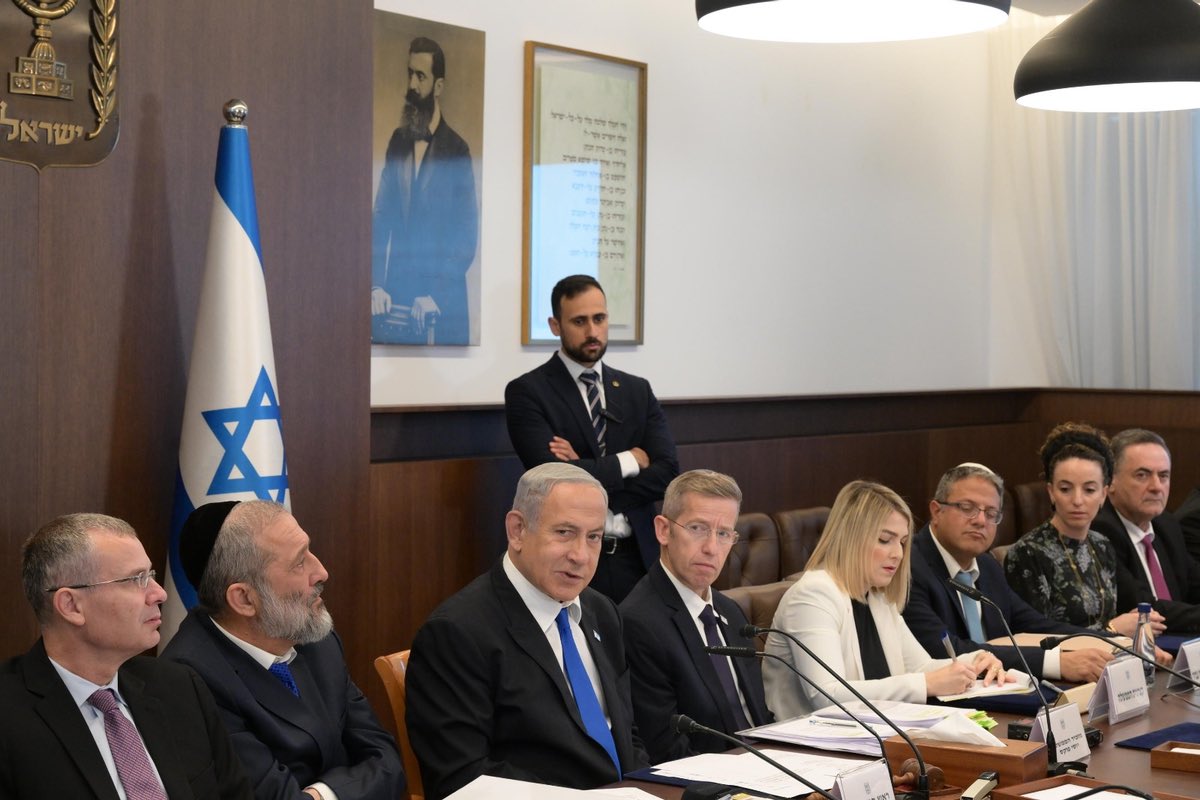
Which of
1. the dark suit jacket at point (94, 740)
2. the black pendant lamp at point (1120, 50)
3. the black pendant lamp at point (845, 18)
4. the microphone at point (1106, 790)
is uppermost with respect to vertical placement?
the black pendant lamp at point (1120, 50)

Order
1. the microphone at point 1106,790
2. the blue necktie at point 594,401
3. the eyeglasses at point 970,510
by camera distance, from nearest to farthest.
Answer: the microphone at point 1106,790
the eyeglasses at point 970,510
the blue necktie at point 594,401

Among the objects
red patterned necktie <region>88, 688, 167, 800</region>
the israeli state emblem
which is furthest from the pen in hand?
the israeli state emblem

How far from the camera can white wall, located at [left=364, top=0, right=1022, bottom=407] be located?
585 centimetres

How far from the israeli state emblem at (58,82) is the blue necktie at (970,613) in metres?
2.70

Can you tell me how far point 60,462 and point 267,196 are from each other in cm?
94

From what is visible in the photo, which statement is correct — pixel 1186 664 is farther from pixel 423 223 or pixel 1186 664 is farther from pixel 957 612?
pixel 423 223

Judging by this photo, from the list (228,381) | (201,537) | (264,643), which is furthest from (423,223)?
(264,643)

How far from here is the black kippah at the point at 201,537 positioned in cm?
299

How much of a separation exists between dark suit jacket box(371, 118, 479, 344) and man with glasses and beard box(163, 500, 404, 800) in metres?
2.45

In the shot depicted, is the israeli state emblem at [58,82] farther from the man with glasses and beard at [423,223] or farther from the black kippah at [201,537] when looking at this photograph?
the man with glasses and beard at [423,223]

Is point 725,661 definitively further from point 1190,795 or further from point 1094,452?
point 1094,452

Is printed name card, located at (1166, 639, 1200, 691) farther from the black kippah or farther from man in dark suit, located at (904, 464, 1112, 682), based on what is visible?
the black kippah

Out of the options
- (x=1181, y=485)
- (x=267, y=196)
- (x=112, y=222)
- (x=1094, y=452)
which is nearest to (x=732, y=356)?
(x=1094, y=452)

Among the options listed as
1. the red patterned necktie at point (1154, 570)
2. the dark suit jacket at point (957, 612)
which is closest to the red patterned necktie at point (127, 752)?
the dark suit jacket at point (957, 612)
